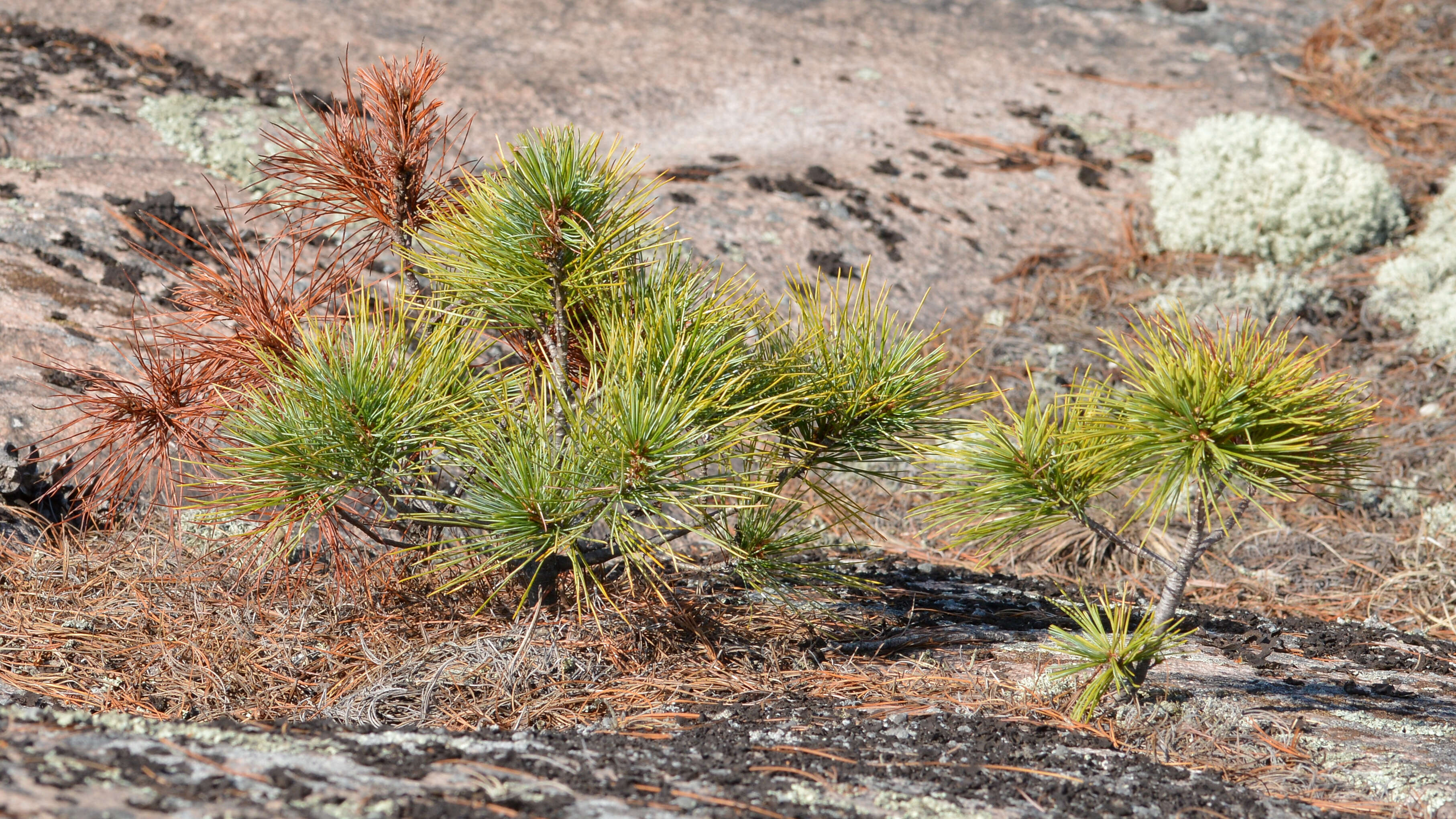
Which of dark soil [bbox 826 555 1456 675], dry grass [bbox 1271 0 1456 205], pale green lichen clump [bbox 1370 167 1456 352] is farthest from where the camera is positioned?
dry grass [bbox 1271 0 1456 205]

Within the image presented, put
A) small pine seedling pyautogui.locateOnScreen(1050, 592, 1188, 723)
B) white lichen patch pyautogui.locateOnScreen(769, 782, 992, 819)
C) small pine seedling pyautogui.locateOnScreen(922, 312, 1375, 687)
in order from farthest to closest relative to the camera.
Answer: small pine seedling pyautogui.locateOnScreen(1050, 592, 1188, 723) → small pine seedling pyautogui.locateOnScreen(922, 312, 1375, 687) → white lichen patch pyautogui.locateOnScreen(769, 782, 992, 819)

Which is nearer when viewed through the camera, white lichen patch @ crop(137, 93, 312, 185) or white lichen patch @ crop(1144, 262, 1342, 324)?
white lichen patch @ crop(137, 93, 312, 185)

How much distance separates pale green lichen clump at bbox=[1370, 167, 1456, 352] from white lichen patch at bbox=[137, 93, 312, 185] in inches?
247

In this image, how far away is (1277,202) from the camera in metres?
6.30

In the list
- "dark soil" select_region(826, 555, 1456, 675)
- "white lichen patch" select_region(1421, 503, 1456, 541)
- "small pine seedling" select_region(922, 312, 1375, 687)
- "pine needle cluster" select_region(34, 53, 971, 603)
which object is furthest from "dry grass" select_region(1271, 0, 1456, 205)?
"pine needle cluster" select_region(34, 53, 971, 603)

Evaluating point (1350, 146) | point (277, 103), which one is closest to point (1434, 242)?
point (1350, 146)

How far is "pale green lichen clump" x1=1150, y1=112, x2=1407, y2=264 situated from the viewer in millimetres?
6277

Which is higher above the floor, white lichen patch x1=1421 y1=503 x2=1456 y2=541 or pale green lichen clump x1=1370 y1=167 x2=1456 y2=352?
pale green lichen clump x1=1370 y1=167 x2=1456 y2=352

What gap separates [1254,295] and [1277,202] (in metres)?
0.91

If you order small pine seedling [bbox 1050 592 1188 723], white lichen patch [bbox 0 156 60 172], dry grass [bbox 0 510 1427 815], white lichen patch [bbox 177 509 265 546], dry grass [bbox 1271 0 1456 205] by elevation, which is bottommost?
dry grass [bbox 0 510 1427 815]

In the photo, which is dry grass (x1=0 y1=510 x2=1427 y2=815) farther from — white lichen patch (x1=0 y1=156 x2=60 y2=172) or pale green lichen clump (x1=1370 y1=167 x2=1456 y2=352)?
pale green lichen clump (x1=1370 y1=167 x2=1456 y2=352)

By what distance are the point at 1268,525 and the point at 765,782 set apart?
3521 mm

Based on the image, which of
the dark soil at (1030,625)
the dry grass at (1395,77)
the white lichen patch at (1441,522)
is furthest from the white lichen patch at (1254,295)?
the dark soil at (1030,625)

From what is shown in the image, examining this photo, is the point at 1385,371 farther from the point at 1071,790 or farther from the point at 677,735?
the point at 677,735
